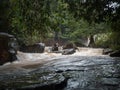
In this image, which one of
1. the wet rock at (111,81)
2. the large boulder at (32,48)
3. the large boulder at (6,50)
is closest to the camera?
the wet rock at (111,81)

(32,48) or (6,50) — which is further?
(32,48)

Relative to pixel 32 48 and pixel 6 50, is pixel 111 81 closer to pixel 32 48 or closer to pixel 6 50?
pixel 6 50

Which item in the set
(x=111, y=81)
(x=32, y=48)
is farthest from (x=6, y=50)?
(x=111, y=81)

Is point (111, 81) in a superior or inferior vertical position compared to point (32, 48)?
superior

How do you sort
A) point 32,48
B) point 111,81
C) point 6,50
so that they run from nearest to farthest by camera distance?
point 111,81 < point 6,50 < point 32,48

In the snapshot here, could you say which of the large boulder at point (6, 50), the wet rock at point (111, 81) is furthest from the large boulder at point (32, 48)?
the wet rock at point (111, 81)

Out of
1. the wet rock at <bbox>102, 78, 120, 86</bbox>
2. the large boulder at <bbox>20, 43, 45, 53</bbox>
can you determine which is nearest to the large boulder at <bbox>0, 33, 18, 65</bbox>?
the large boulder at <bbox>20, 43, 45, 53</bbox>

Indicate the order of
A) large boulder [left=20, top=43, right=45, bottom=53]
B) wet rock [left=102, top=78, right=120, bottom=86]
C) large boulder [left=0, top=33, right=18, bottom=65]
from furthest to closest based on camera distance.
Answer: large boulder [left=20, top=43, right=45, bottom=53] < large boulder [left=0, top=33, right=18, bottom=65] < wet rock [left=102, top=78, right=120, bottom=86]

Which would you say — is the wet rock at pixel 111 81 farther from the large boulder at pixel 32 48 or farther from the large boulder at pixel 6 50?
the large boulder at pixel 32 48

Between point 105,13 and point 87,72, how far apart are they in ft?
7.96

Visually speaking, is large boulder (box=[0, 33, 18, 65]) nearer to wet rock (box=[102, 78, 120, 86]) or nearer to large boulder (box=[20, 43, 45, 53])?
large boulder (box=[20, 43, 45, 53])

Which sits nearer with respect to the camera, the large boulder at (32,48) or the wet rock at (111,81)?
the wet rock at (111,81)

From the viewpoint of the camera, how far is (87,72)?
891 cm

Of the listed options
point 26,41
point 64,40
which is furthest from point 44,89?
point 64,40
